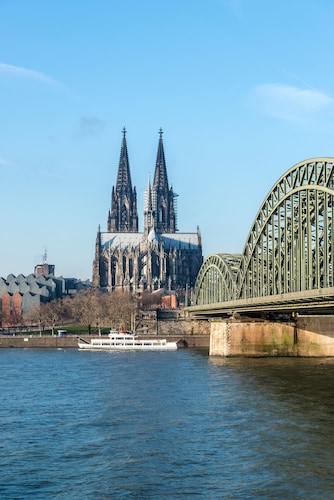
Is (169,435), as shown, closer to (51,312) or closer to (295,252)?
(295,252)

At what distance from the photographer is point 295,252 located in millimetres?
74875

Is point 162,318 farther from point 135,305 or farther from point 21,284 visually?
point 21,284

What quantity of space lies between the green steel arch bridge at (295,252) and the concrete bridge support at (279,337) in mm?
2608

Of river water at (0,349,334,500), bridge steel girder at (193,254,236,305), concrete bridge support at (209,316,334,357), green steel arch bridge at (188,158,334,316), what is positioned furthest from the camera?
bridge steel girder at (193,254,236,305)

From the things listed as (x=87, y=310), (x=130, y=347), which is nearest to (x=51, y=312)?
(x=87, y=310)

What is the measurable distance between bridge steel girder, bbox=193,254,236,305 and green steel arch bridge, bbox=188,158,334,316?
187cm

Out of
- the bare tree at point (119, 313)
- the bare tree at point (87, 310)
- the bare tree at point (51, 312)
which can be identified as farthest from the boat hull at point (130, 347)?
the bare tree at point (51, 312)

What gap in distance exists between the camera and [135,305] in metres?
172

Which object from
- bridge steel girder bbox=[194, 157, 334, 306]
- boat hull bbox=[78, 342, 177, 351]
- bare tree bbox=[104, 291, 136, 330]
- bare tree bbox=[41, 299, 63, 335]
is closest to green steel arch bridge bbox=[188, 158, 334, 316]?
bridge steel girder bbox=[194, 157, 334, 306]

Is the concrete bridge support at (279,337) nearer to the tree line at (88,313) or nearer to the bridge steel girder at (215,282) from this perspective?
the bridge steel girder at (215,282)

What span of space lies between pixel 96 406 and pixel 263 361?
3595 centimetres

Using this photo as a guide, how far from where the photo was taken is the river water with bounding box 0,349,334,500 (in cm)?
3108

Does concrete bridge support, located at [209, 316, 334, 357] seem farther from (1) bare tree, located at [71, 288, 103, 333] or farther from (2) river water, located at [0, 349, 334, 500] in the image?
(1) bare tree, located at [71, 288, 103, 333]

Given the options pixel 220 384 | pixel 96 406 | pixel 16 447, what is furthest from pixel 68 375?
pixel 16 447
